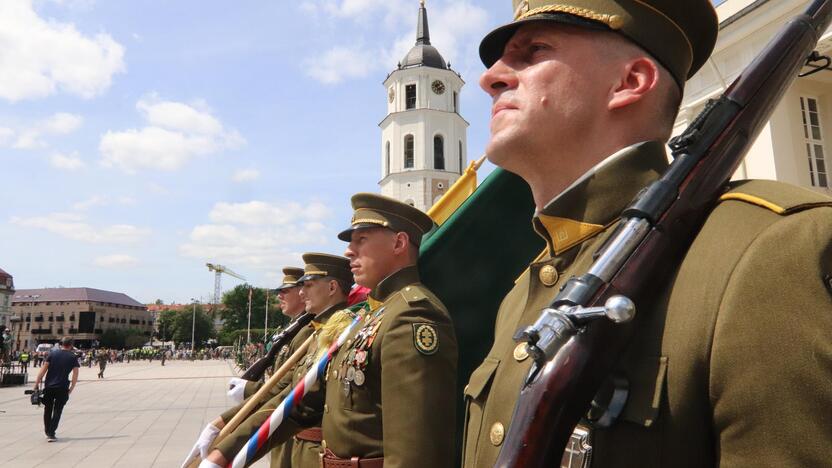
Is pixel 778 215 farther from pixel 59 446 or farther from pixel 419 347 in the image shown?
pixel 59 446

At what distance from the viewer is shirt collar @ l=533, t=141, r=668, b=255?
125cm

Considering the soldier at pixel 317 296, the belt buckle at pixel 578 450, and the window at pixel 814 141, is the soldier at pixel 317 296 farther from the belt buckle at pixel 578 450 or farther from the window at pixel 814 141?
the window at pixel 814 141

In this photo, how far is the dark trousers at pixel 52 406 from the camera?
10.3m

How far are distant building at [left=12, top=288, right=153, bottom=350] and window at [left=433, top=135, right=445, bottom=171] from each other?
78.8m

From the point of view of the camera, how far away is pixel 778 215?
93 cm

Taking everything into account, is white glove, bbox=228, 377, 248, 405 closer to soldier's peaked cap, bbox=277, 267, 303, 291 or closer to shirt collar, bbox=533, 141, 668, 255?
soldier's peaked cap, bbox=277, 267, 303, 291

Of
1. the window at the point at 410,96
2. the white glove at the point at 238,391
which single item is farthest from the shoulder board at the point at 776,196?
the window at the point at 410,96

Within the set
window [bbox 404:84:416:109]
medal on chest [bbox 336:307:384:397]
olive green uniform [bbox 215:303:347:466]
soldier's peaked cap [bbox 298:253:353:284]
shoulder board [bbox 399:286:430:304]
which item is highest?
window [bbox 404:84:416:109]

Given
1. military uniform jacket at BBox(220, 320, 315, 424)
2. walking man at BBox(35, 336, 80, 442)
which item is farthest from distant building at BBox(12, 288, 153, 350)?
military uniform jacket at BBox(220, 320, 315, 424)

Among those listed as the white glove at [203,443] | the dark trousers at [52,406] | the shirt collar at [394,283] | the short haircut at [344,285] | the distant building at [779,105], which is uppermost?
the distant building at [779,105]

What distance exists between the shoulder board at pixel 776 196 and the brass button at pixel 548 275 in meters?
0.39

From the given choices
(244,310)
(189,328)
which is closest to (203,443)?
(244,310)

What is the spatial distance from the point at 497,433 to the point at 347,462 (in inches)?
68.7

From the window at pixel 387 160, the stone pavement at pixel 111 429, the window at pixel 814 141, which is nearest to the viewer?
the stone pavement at pixel 111 429
